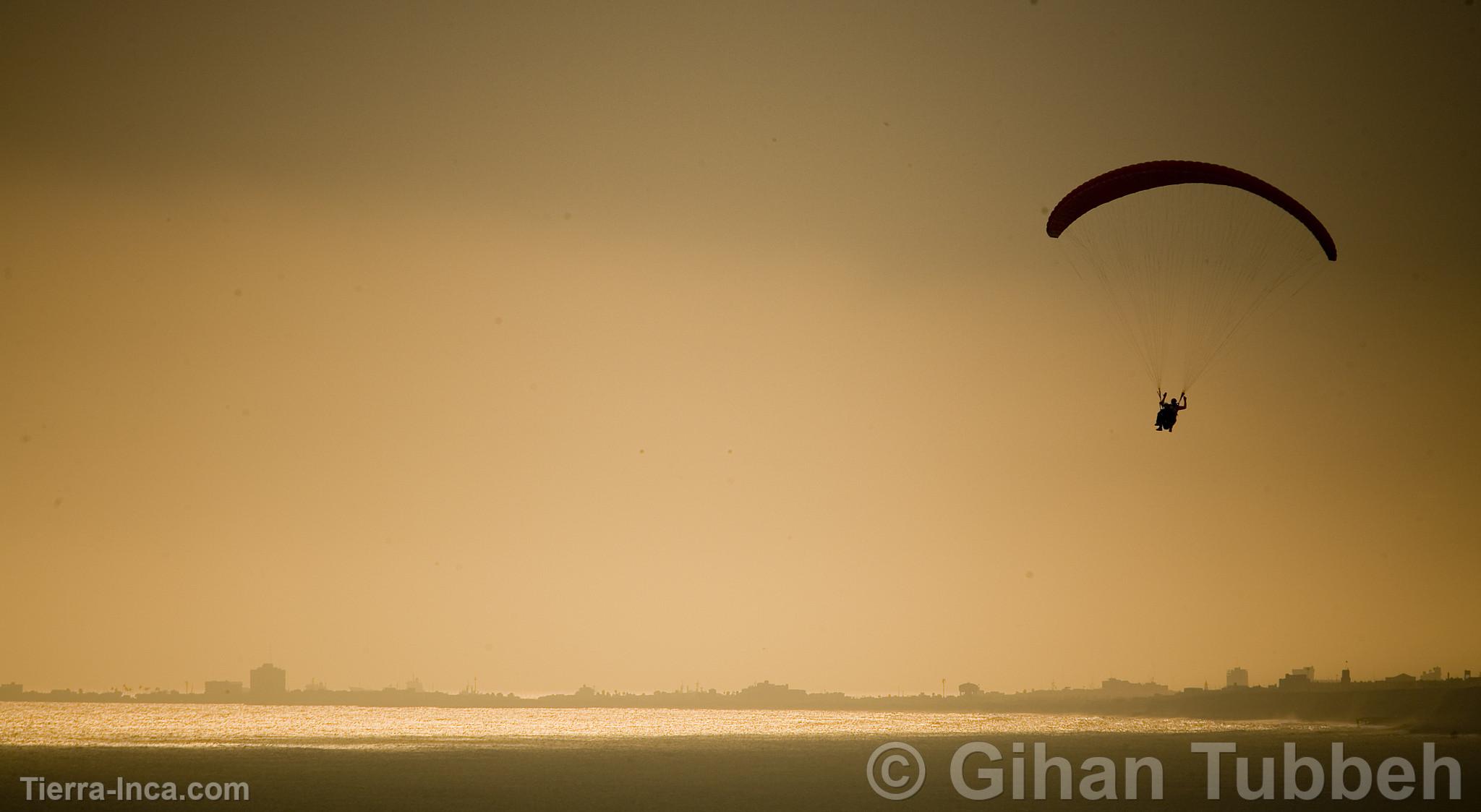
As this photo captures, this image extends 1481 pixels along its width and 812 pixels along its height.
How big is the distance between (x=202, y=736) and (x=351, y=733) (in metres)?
22.1

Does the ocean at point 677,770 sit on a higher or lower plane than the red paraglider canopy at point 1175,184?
lower

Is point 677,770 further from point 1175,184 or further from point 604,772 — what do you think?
point 1175,184

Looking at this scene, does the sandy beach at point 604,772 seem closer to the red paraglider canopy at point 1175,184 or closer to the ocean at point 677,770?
the ocean at point 677,770

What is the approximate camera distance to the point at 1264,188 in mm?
40312

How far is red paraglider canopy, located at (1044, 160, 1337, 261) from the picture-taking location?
132 ft

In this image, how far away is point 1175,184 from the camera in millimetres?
40438

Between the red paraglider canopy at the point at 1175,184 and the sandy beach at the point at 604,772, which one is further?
the sandy beach at the point at 604,772

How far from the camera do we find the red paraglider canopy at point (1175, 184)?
132 feet

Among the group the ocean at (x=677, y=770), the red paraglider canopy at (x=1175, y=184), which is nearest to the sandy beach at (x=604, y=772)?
the ocean at (x=677, y=770)

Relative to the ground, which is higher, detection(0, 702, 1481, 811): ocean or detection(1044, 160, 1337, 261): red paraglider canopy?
detection(1044, 160, 1337, 261): red paraglider canopy

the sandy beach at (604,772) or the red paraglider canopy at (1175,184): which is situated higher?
the red paraglider canopy at (1175,184)

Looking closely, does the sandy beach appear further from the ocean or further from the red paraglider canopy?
the red paraglider canopy

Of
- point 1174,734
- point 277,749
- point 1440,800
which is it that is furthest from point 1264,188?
point 1174,734

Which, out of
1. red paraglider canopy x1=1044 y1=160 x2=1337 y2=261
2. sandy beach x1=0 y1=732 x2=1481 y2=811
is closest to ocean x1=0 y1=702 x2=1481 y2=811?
sandy beach x1=0 y1=732 x2=1481 y2=811
